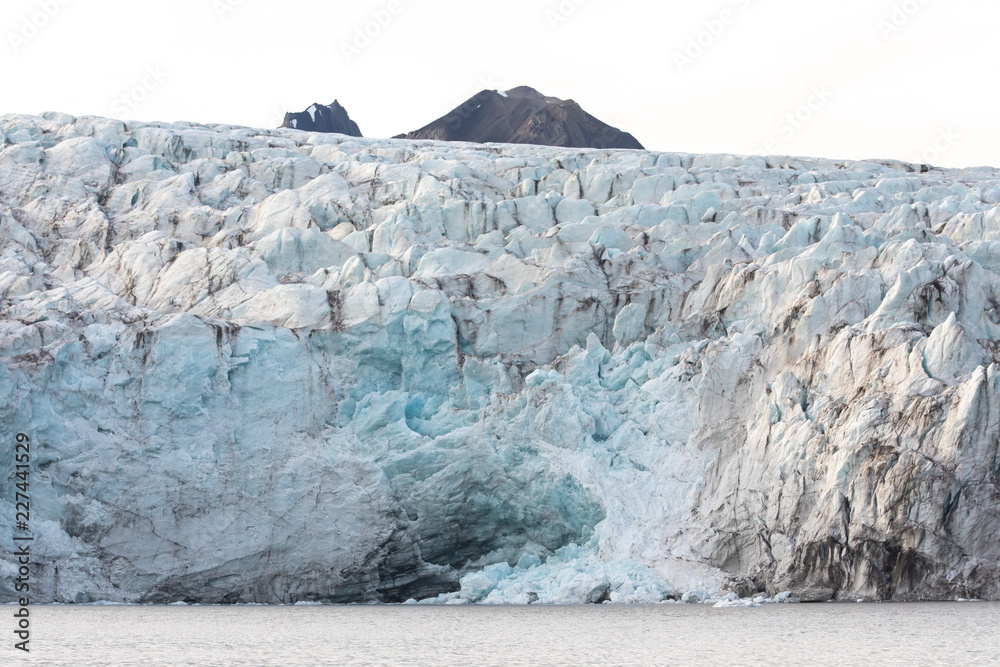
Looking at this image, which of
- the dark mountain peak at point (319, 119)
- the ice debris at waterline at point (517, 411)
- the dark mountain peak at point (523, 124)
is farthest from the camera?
the dark mountain peak at point (319, 119)

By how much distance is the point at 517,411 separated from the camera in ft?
84.1

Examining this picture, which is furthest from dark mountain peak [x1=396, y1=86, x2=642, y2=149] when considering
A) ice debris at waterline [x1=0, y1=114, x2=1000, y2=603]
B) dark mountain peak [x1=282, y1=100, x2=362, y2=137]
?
ice debris at waterline [x1=0, y1=114, x2=1000, y2=603]

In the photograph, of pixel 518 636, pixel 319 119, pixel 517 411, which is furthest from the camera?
pixel 319 119

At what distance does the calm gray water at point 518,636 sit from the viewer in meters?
17.4

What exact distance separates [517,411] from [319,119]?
36.3 metres

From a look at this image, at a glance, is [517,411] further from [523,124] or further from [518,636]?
[523,124]

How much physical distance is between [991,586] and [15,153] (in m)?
29.0

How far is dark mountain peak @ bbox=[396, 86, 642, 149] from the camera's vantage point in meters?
57.3

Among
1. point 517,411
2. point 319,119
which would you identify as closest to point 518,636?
point 517,411

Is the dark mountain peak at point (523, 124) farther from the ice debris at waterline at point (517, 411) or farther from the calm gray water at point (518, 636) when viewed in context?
the calm gray water at point (518, 636)

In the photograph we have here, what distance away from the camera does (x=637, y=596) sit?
23250mm

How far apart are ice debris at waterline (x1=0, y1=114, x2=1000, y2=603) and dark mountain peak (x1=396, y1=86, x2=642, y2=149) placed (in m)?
27.5

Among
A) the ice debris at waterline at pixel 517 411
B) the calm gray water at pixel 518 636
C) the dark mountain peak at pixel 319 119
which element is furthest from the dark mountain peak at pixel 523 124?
the calm gray water at pixel 518 636

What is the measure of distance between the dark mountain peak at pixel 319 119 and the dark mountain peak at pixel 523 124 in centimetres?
406
